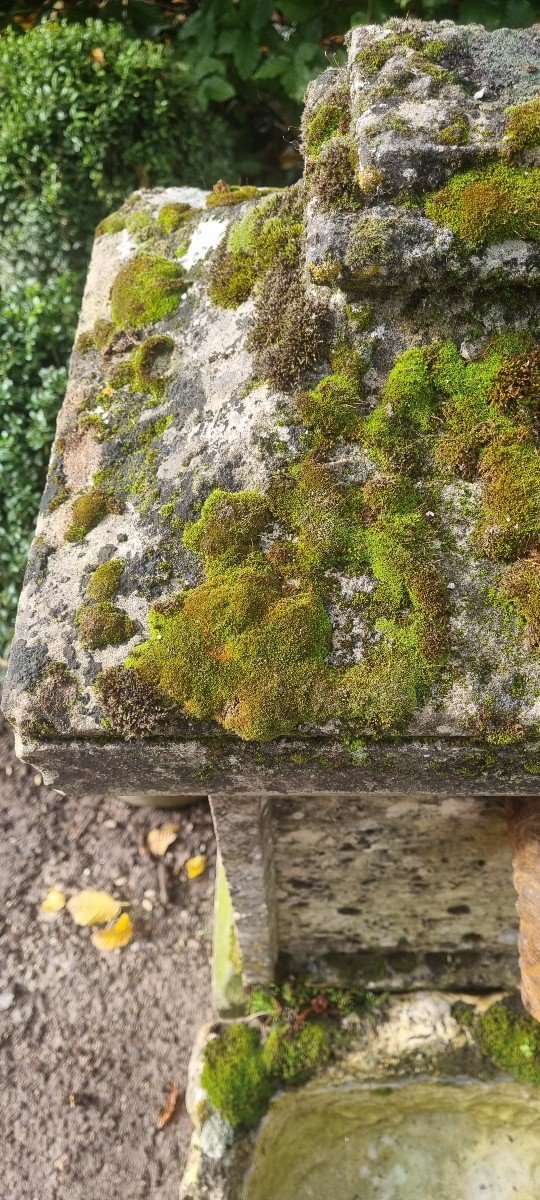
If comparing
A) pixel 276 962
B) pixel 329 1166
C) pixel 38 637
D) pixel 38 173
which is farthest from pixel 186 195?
pixel 329 1166

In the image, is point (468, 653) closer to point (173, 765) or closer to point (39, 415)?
point (173, 765)

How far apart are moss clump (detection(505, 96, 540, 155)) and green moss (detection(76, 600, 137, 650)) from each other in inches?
48.0

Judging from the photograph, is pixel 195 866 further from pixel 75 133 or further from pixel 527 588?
pixel 75 133

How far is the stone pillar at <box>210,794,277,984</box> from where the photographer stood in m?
2.26

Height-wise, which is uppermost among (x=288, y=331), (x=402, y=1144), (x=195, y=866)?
(x=288, y=331)

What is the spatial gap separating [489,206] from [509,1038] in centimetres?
253

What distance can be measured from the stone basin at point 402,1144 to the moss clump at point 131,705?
189 cm

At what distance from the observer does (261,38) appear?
415 cm

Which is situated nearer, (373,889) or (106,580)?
(106,580)

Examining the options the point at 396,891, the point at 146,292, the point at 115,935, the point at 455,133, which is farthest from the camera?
the point at 115,935

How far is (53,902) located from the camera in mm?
4133

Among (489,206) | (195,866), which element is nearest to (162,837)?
(195,866)

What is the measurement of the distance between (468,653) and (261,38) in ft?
12.9

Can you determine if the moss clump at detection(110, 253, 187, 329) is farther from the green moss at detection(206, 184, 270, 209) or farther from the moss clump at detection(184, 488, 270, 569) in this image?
the moss clump at detection(184, 488, 270, 569)
